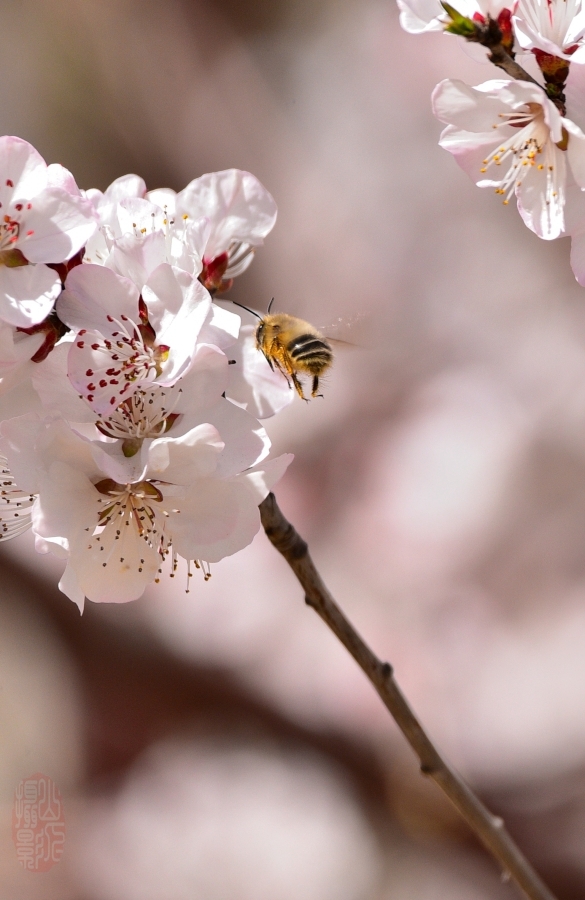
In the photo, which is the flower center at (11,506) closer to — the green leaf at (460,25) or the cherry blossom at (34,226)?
the cherry blossom at (34,226)

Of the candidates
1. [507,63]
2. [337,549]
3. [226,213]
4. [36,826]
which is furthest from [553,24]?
[337,549]

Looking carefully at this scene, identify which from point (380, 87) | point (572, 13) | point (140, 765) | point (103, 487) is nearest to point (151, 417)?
point (103, 487)

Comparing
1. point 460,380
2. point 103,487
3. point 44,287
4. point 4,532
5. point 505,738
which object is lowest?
point 505,738

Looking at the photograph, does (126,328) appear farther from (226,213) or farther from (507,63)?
(507,63)

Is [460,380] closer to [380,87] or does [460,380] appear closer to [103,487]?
[380,87]

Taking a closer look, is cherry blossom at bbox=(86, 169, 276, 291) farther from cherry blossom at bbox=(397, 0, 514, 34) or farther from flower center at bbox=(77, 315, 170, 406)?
cherry blossom at bbox=(397, 0, 514, 34)

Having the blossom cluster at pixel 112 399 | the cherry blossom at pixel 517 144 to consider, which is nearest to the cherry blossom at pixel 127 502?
the blossom cluster at pixel 112 399
